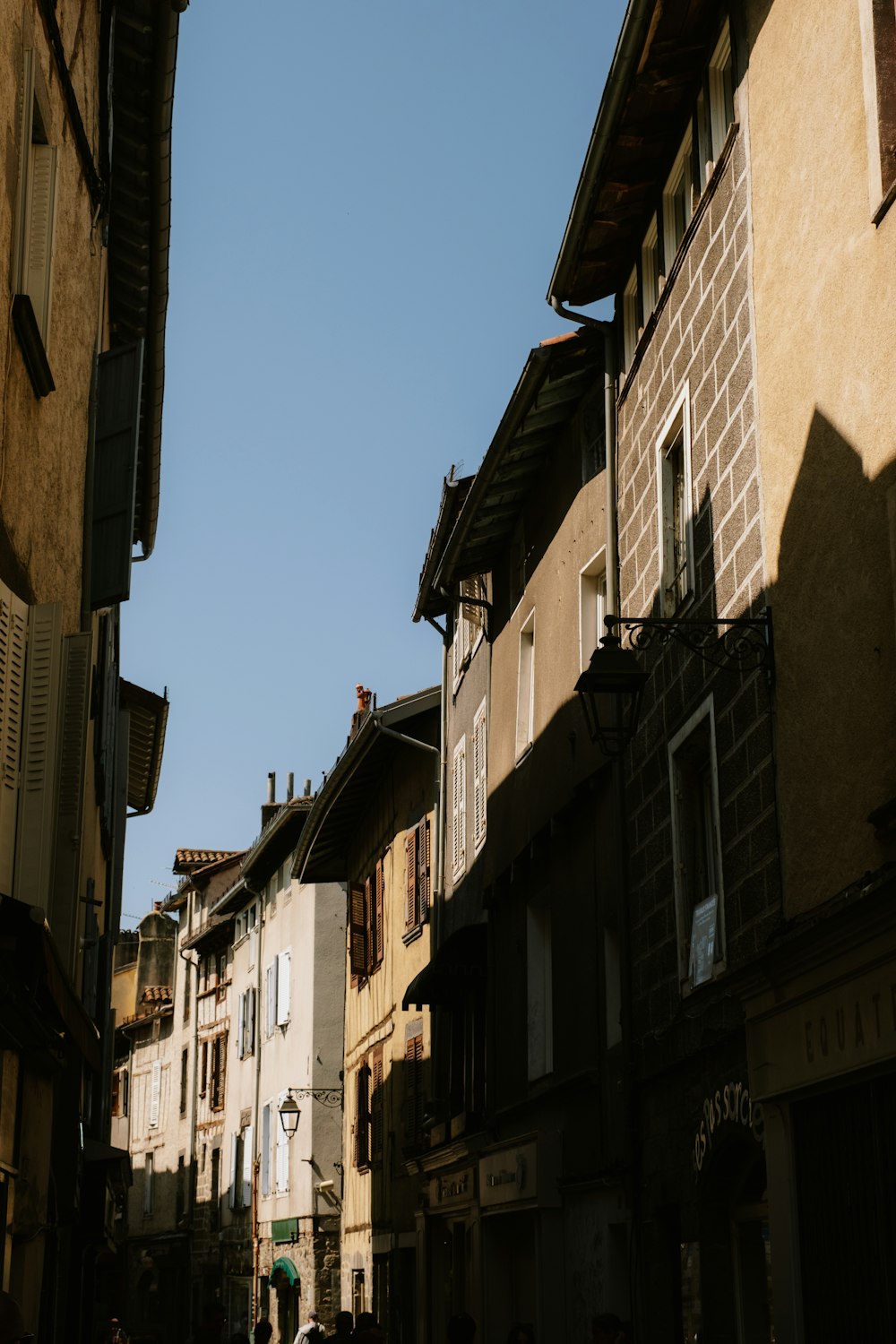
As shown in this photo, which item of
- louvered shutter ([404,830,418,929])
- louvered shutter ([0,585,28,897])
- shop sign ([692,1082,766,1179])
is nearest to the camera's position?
louvered shutter ([0,585,28,897])

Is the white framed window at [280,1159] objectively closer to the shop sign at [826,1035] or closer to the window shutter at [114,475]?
the window shutter at [114,475]

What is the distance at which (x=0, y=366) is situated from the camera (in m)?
7.99

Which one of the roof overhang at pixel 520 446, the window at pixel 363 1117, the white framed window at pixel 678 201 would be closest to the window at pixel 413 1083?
the window at pixel 363 1117

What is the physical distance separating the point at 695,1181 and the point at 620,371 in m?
6.51

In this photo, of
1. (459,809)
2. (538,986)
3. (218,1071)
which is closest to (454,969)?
(459,809)

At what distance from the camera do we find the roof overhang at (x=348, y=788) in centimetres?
2275

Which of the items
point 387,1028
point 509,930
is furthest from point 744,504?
point 387,1028

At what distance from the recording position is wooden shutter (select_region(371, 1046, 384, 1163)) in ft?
83.6

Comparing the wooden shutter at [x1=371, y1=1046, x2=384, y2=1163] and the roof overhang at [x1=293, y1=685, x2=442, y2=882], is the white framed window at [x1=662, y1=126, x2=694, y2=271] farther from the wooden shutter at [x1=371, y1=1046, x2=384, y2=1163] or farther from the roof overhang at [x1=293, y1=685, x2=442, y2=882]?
the wooden shutter at [x1=371, y1=1046, x2=384, y2=1163]

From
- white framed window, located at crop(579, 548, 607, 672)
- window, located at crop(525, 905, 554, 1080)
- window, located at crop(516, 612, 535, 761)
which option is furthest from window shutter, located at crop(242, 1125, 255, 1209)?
white framed window, located at crop(579, 548, 607, 672)

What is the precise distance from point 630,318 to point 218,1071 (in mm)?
31741

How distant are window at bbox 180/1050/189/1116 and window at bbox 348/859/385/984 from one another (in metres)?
18.8

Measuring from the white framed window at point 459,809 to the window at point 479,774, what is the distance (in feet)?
1.70

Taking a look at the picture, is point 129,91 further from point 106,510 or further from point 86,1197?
point 86,1197
